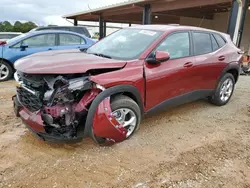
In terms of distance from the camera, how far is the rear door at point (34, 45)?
261 inches

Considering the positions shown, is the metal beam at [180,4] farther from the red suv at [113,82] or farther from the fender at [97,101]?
the fender at [97,101]

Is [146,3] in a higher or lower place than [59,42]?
higher

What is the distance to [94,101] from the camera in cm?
268

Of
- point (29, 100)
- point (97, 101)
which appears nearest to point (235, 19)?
point (97, 101)

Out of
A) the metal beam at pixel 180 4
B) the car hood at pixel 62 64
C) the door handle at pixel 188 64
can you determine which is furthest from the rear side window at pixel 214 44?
the metal beam at pixel 180 4

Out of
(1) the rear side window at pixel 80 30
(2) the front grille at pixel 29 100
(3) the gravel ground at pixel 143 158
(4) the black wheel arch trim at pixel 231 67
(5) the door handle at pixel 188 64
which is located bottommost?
(3) the gravel ground at pixel 143 158

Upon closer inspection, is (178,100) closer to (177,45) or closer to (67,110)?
(177,45)

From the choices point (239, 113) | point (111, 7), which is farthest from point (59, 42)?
point (111, 7)

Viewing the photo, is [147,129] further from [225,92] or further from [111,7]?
[111,7]

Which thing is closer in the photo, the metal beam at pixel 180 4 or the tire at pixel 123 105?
the tire at pixel 123 105

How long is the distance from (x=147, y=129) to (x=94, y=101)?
1.33 metres

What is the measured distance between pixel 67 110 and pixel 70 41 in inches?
208

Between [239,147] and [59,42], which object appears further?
[59,42]

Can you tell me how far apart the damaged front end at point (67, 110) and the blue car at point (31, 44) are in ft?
12.1
